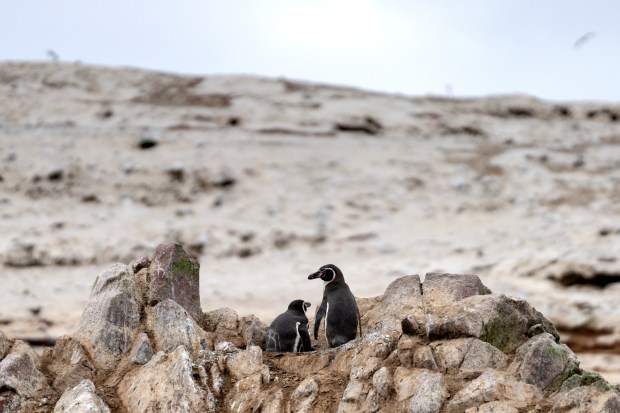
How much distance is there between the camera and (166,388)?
12398mm

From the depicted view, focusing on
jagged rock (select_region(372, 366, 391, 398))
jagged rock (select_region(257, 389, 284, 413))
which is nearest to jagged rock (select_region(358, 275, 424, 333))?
jagged rock (select_region(372, 366, 391, 398))

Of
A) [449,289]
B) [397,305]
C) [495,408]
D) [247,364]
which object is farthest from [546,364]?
[247,364]

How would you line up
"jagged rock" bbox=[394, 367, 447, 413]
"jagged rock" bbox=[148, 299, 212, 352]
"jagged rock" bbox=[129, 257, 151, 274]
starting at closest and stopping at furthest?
"jagged rock" bbox=[394, 367, 447, 413] < "jagged rock" bbox=[148, 299, 212, 352] < "jagged rock" bbox=[129, 257, 151, 274]

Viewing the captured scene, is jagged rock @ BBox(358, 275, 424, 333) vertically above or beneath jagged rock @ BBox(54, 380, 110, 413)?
above

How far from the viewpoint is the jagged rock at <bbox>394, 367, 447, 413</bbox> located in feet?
36.8

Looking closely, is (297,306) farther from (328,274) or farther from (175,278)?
(175,278)

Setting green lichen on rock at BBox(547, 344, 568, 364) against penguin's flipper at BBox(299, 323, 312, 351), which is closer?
green lichen on rock at BBox(547, 344, 568, 364)

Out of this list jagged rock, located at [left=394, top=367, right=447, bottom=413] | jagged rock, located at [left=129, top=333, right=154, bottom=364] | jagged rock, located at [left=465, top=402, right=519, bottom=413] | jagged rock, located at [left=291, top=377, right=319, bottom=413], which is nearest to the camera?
jagged rock, located at [left=465, top=402, right=519, bottom=413]

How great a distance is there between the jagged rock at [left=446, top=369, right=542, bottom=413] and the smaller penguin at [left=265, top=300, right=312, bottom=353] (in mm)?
3455

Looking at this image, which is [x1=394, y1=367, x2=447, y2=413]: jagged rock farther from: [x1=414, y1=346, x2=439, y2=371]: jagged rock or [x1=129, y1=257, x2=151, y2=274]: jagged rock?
[x1=129, y1=257, x2=151, y2=274]: jagged rock

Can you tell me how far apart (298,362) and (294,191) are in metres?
27.4

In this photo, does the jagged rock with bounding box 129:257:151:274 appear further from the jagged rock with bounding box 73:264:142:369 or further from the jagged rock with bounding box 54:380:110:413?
the jagged rock with bounding box 54:380:110:413

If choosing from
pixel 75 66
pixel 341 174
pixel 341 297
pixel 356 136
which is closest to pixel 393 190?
pixel 341 174

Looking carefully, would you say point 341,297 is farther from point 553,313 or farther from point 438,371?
point 553,313
